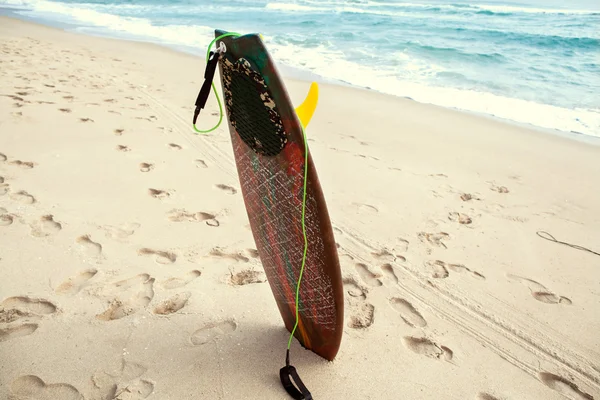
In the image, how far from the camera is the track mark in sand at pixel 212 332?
1.97m

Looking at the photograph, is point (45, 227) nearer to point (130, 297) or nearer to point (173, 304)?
point (130, 297)

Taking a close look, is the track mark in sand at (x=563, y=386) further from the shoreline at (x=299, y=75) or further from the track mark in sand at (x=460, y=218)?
the shoreline at (x=299, y=75)

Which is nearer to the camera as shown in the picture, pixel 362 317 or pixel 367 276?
pixel 362 317

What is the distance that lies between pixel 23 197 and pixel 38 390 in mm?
1781

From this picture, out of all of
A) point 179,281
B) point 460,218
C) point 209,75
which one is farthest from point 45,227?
point 460,218

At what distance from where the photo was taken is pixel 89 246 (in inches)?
100

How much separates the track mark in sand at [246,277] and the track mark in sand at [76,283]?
78cm

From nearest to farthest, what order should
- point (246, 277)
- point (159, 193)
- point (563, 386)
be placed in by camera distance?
point (563, 386), point (246, 277), point (159, 193)

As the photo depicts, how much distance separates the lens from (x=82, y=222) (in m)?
2.78

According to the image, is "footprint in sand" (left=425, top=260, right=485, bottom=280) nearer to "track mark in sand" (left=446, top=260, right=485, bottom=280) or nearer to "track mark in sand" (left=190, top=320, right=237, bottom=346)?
"track mark in sand" (left=446, top=260, right=485, bottom=280)

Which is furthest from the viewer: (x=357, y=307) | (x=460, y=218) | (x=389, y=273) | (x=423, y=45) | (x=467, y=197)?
(x=423, y=45)

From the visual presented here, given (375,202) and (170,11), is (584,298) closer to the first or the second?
(375,202)

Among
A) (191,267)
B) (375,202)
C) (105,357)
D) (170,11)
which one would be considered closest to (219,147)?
(375,202)

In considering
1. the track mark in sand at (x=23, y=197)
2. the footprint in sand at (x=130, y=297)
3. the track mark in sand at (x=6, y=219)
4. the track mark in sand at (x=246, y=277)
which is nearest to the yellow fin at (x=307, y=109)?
the track mark in sand at (x=246, y=277)
